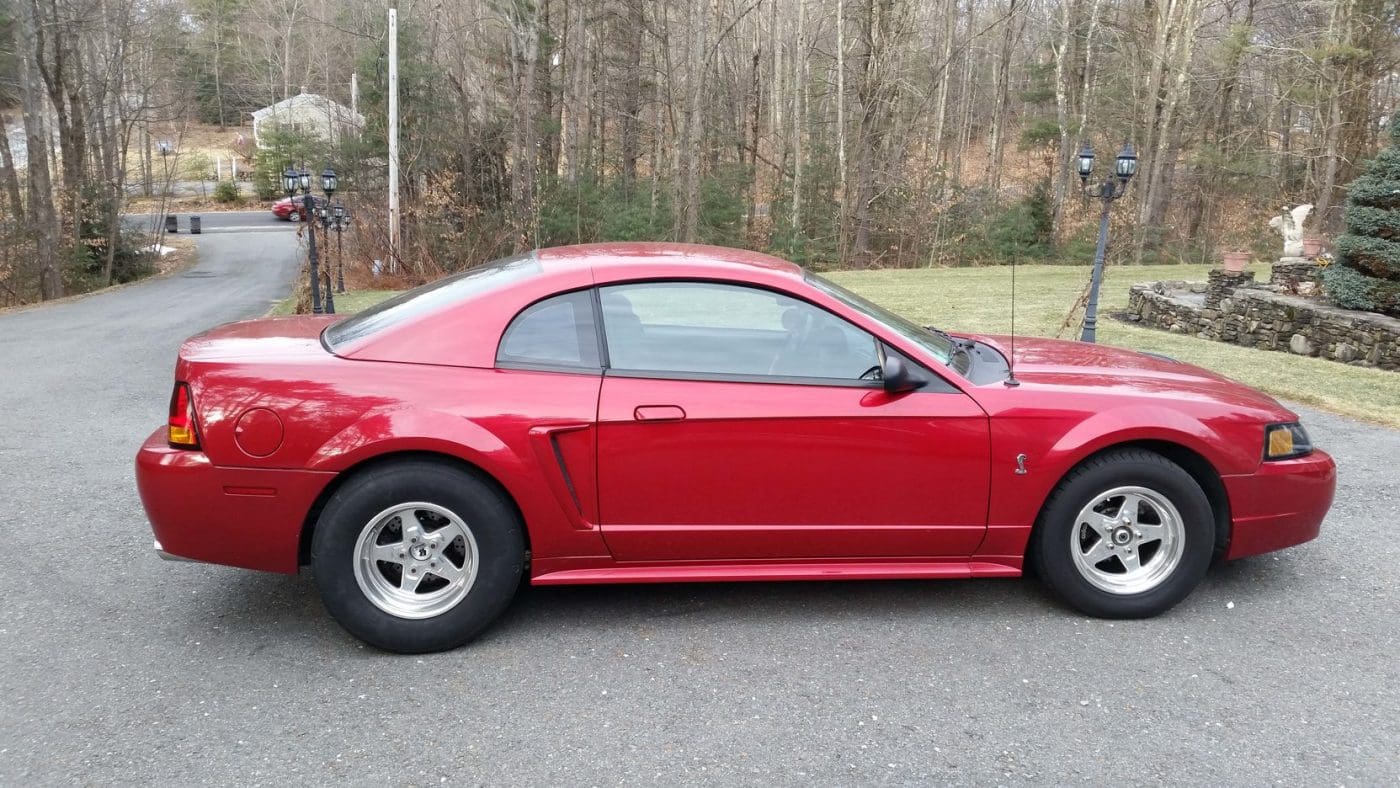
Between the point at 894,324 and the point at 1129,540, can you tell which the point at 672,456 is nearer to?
the point at 894,324

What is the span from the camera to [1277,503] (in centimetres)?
405

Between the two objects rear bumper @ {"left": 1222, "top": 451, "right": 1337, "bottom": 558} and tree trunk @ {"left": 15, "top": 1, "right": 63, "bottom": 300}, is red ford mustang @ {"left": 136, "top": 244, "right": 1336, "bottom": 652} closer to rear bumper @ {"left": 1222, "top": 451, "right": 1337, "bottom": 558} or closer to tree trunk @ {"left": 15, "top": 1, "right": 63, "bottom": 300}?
rear bumper @ {"left": 1222, "top": 451, "right": 1337, "bottom": 558}

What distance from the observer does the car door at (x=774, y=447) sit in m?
3.73

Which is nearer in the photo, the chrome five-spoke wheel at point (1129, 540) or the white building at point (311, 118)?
the chrome five-spoke wheel at point (1129, 540)

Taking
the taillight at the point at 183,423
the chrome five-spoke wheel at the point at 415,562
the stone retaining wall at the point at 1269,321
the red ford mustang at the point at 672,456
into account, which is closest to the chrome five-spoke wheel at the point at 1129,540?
the red ford mustang at the point at 672,456

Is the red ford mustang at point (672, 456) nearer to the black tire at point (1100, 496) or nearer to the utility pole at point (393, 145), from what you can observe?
the black tire at point (1100, 496)

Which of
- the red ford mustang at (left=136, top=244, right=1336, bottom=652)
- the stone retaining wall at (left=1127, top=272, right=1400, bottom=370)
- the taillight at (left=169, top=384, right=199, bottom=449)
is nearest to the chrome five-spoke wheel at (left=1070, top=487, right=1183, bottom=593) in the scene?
the red ford mustang at (left=136, top=244, right=1336, bottom=652)

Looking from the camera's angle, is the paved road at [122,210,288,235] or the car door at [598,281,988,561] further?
the paved road at [122,210,288,235]

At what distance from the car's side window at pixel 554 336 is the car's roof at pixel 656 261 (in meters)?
0.18

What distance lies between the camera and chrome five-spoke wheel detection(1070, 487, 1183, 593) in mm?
3955

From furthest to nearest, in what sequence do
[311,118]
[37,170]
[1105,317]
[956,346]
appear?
1. [311,118]
2. [37,170]
3. [1105,317]
4. [956,346]

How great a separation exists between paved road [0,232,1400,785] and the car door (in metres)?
0.42

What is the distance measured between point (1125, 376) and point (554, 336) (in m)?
2.44

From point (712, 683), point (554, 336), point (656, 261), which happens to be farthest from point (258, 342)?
point (712, 683)
